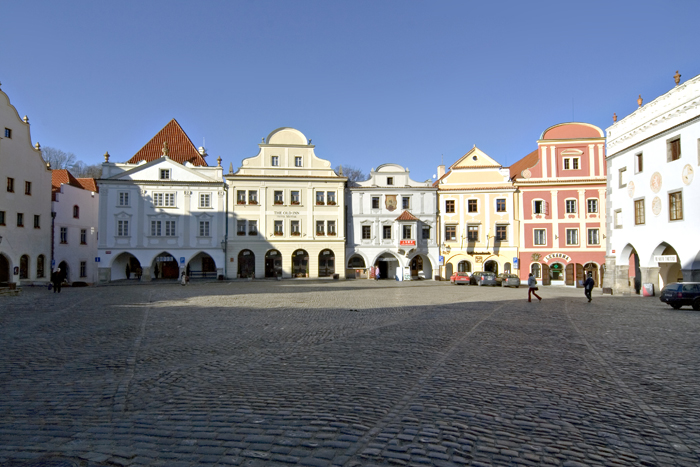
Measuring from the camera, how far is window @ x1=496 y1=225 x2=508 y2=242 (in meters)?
48.8

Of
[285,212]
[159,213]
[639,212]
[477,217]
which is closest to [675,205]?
[639,212]

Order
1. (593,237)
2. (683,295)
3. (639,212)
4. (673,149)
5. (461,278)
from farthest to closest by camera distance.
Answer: (593,237) < (461,278) < (639,212) < (673,149) < (683,295)

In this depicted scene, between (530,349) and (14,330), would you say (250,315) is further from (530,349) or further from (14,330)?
(530,349)

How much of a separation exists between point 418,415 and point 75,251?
162ft

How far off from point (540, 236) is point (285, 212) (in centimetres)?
2479

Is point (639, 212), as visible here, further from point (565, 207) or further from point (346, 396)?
point (346, 396)

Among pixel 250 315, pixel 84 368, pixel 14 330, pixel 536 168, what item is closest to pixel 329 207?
pixel 536 168

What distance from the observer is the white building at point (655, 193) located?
24875mm

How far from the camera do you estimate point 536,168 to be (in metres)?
48.3

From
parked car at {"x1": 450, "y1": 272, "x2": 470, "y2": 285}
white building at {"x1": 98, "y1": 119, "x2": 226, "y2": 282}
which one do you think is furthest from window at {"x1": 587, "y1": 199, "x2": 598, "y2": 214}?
white building at {"x1": 98, "y1": 119, "x2": 226, "y2": 282}

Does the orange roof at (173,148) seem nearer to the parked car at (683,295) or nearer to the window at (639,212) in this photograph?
the window at (639,212)

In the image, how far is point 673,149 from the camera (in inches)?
1048

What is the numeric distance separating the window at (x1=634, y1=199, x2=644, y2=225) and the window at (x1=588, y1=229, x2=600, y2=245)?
56.6ft

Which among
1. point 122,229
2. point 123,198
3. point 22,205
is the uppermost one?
point 123,198
